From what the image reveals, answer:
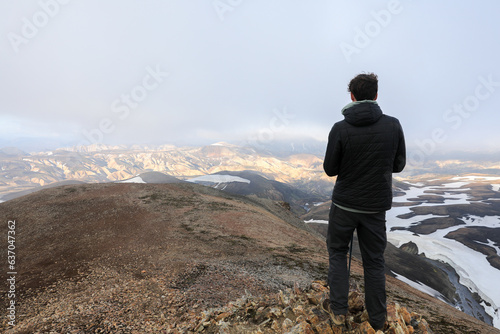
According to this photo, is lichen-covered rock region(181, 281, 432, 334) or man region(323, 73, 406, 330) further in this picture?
lichen-covered rock region(181, 281, 432, 334)

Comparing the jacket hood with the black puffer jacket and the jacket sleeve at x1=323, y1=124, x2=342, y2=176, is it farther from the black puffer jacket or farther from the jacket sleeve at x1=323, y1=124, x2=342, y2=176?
the jacket sleeve at x1=323, y1=124, x2=342, y2=176

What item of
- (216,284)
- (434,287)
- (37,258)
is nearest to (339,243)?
(216,284)

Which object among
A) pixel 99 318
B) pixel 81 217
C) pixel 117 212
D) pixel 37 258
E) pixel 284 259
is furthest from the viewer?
pixel 117 212

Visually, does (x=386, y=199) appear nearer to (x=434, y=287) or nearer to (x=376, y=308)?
(x=376, y=308)

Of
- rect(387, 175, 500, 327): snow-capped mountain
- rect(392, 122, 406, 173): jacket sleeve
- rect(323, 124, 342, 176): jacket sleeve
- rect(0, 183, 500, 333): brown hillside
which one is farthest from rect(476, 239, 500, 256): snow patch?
rect(323, 124, 342, 176): jacket sleeve

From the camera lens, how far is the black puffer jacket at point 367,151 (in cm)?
377

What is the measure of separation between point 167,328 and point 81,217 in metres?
17.4

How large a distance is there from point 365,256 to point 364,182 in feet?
4.53

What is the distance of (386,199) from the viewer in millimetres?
3928

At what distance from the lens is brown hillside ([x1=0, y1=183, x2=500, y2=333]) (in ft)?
22.0

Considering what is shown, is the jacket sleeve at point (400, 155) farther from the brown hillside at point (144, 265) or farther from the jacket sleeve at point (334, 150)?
the brown hillside at point (144, 265)

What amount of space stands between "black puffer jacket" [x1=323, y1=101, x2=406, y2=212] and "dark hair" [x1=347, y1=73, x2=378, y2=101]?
0.17 meters

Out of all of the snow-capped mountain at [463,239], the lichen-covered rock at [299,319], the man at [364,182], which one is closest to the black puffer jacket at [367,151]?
the man at [364,182]

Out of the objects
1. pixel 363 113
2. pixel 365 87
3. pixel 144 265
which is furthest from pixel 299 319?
pixel 144 265
